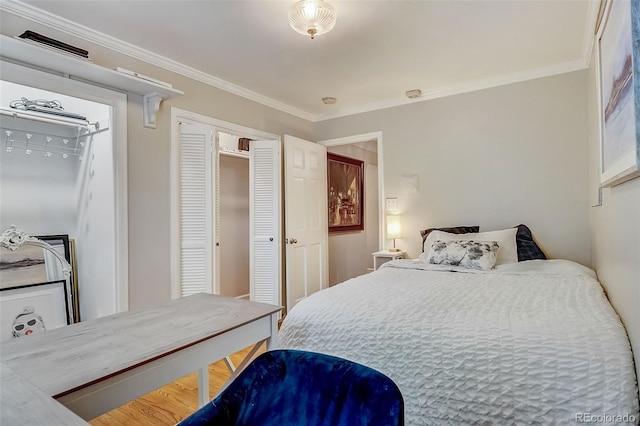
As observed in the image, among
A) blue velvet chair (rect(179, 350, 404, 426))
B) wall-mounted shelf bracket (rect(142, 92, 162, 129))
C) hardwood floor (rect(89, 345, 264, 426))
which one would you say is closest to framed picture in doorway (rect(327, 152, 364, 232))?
wall-mounted shelf bracket (rect(142, 92, 162, 129))

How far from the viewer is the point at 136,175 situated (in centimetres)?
261

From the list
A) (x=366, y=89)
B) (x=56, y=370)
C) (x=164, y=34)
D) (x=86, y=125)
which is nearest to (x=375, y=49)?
(x=366, y=89)

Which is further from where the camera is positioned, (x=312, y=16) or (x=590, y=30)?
(x=590, y=30)

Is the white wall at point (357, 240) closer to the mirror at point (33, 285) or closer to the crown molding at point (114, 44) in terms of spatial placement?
the crown molding at point (114, 44)

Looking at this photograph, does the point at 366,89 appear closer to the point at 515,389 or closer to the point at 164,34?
the point at 164,34

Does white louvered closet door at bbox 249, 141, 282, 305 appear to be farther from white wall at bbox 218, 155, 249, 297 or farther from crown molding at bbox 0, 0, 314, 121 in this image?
white wall at bbox 218, 155, 249, 297

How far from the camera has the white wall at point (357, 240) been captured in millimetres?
5078

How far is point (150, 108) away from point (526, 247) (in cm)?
332

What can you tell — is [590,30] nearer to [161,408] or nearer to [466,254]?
[466,254]

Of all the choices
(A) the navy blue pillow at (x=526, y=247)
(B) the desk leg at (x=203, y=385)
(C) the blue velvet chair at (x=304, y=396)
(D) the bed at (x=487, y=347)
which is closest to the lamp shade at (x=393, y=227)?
(A) the navy blue pillow at (x=526, y=247)

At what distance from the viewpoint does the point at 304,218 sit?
3.91 meters

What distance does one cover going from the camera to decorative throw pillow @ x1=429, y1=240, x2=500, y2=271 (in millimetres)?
2621

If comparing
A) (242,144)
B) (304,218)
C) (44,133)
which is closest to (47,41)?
(44,133)
